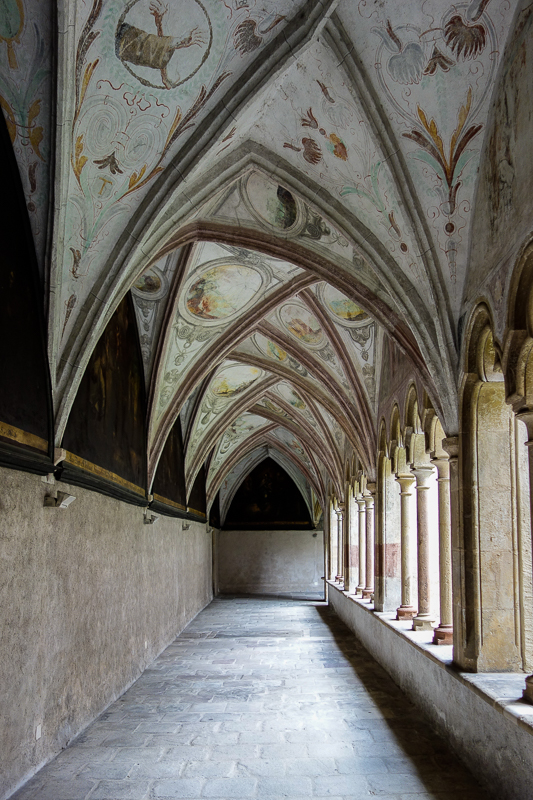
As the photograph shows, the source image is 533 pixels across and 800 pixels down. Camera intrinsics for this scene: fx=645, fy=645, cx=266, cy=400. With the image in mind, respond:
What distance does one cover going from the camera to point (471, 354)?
18.9 ft

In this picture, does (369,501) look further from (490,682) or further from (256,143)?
(256,143)

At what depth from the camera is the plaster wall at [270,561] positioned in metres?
26.0

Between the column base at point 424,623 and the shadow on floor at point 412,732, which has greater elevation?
the column base at point 424,623

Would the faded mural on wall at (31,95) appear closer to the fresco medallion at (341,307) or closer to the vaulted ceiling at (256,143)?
the vaulted ceiling at (256,143)

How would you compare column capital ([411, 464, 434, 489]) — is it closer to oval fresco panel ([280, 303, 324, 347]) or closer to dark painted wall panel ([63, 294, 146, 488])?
oval fresco panel ([280, 303, 324, 347])

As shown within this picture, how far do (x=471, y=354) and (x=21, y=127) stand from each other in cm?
414

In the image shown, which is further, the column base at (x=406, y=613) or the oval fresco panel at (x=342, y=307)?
the oval fresco panel at (x=342, y=307)

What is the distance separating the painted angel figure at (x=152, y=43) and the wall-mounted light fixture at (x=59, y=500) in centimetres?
350

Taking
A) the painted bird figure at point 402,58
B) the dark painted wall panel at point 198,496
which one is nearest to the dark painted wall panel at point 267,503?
the dark painted wall panel at point 198,496

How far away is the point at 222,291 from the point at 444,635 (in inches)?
219

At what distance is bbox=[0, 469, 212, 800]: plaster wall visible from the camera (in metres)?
4.70

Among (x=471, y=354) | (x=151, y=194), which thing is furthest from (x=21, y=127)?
(x=471, y=354)

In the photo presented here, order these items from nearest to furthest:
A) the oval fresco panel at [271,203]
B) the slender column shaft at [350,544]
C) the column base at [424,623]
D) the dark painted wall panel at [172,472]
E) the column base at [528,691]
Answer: the column base at [528,691]
the oval fresco panel at [271,203]
the column base at [424,623]
the dark painted wall panel at [172,472]
the slender column shaft at [350,544]

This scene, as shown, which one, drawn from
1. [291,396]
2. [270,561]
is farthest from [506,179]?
[270,561]
